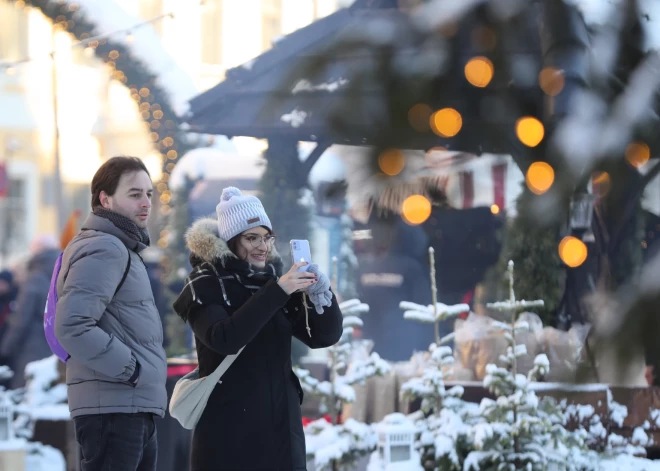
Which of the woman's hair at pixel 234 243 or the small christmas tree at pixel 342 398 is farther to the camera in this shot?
the small christmas tree at pixel 342 398

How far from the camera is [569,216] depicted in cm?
156

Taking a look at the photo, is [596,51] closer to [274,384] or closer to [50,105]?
[274,384]

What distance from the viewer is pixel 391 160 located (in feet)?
5.08

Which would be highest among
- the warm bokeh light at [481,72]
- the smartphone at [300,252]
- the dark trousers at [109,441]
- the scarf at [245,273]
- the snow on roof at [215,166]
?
the snow on roof at [215,166]

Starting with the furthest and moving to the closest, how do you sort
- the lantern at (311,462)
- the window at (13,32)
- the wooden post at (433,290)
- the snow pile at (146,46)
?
the window at (13,32) < the snow pile at (146,46) < the wooden post at (433,290) < the lantern at (311,462)

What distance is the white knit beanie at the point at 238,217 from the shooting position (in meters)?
3.32

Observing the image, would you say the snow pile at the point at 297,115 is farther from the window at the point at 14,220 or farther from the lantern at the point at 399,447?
the window at the point at 14,220

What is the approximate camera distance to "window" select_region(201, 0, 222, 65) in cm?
613

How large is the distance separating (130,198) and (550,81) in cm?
201

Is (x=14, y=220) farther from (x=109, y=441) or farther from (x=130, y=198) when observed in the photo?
(x=109, y=441)

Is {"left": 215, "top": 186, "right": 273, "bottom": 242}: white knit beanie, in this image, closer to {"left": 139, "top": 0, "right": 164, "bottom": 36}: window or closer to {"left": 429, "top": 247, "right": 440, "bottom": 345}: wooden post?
{"left": 429, "top": 247, "right": 440, "bottom": 345}: wooden post

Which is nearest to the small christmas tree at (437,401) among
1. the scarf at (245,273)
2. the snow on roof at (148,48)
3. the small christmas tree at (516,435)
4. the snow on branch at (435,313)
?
the snow on branch at (435,313)

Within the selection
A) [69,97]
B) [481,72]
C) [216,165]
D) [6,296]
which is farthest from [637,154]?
[6,296]

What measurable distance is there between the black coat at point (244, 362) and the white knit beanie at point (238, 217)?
0.05 metres
